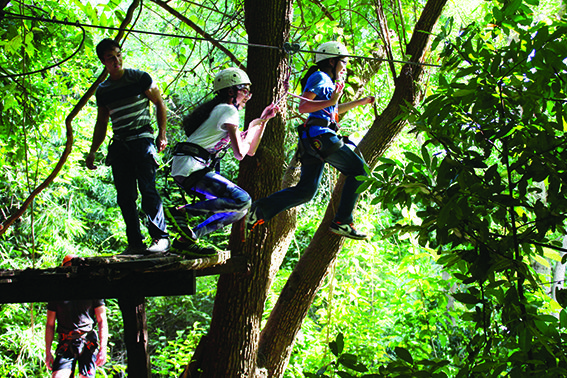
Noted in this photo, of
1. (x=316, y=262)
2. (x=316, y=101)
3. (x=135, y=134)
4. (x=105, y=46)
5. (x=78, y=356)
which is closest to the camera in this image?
(x=105, y=46)

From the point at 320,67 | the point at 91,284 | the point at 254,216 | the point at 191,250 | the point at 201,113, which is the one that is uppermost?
the point at 320,67

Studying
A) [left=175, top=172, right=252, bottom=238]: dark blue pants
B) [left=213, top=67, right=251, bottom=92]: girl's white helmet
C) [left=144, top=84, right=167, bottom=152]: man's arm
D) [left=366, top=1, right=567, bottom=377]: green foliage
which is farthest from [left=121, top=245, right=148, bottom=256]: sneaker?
[left=366, top=1, right=567, bottom=377]: green foliage

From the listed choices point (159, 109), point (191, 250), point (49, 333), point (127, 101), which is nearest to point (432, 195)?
point (191, 250)

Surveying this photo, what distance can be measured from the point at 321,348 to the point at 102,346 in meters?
2.72

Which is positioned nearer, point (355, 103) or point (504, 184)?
point (504, 184)

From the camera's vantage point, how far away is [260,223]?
3.18m

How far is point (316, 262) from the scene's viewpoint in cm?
366

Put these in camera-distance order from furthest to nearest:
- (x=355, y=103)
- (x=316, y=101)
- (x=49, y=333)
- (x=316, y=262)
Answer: (x=49, y=333) → (x=316, y=262) → (x=355, y=103) → (x=316, y=101)

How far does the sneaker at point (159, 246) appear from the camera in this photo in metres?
2.87

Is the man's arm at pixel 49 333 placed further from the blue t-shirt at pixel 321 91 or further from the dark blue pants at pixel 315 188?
the blue t-shirt at pixel 321 91

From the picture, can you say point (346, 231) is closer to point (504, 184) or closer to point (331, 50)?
point (331, 50)

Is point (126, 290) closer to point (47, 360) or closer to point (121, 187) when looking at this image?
point (121, 187)

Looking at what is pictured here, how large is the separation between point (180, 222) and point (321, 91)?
3.75ft

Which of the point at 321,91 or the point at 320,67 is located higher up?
the point at 320,67
